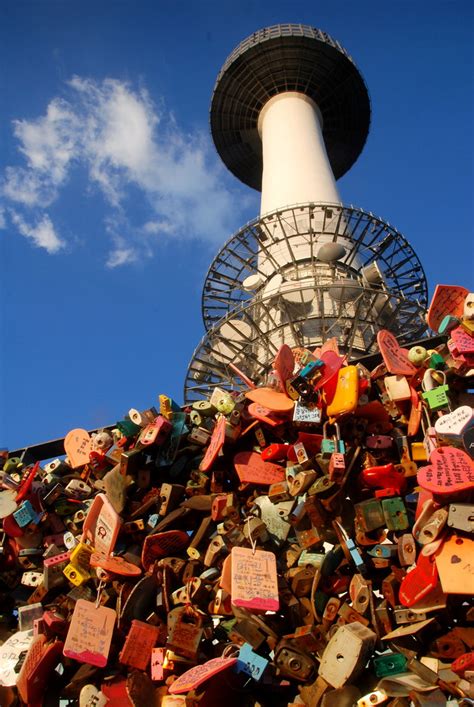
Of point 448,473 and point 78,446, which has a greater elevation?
point 78,446

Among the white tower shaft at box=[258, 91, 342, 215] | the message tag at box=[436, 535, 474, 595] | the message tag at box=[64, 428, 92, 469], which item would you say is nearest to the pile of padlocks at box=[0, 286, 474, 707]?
the message tag at box=[436, 535, 474, 595]

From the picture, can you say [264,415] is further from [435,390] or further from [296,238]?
[296,238]

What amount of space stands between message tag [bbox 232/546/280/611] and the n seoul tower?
15.6 m

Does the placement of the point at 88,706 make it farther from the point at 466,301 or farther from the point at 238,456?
the point at 466,301

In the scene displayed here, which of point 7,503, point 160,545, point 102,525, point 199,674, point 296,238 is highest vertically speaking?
point 296,238

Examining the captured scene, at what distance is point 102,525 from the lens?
16.8 feet

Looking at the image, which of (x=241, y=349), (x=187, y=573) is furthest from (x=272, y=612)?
(x=241, y=349)

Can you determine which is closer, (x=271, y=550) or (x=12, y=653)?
(x=271, y=550)

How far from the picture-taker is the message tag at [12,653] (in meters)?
5.09

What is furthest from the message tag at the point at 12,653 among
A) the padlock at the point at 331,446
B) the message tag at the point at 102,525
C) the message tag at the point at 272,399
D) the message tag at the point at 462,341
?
the message tag at the point at 462,341

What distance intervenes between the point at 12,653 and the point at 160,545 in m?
1.58

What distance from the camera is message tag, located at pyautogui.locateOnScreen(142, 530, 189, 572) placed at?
4973mm

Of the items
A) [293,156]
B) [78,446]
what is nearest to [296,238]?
[293,156]

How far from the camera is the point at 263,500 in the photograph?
193 inches
